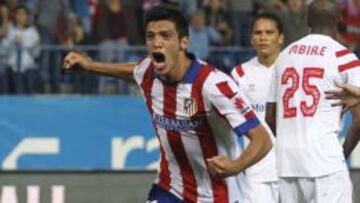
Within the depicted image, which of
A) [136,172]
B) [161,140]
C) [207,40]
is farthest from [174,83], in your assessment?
[207,40]

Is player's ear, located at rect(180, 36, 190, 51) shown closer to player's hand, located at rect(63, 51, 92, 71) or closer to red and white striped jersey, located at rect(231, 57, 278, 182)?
player's hand, located at rect(63, 51, 92, 71)

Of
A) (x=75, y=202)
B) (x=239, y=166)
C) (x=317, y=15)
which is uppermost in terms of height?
(x=317, y=15)

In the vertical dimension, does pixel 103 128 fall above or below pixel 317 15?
below

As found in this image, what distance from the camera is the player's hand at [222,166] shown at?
6773 mm

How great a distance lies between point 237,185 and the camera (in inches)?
297

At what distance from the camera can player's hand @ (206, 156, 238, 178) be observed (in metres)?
6.77

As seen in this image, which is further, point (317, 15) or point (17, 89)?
point (17, 89)

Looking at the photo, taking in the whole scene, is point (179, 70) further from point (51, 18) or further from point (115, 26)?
point (51, 18)

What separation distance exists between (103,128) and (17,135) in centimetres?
93

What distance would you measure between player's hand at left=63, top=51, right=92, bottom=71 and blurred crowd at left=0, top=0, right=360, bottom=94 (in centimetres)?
766

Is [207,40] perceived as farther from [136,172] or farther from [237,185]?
[237,185]

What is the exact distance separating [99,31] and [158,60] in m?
8.99

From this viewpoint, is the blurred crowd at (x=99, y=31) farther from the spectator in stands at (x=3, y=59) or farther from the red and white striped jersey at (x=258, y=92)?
the red and white striped jersey at (x=258, y=92)

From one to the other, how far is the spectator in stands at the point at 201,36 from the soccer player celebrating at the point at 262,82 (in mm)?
4908
